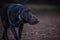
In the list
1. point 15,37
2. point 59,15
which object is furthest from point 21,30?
point 59,15

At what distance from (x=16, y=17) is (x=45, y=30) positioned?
0.88ft

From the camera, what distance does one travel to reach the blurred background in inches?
137

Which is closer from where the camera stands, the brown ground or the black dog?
the black dog

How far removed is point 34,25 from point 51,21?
15 cm

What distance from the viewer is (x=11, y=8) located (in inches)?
137

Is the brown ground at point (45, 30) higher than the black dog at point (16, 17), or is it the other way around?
the black dog at point (16, 17)

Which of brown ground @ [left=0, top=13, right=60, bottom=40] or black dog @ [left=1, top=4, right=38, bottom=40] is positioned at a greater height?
black dog @ [left=1, top=4, right=38, bottom=40]

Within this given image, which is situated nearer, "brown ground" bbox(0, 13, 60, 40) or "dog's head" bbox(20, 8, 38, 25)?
"dog's head" bbox(20, 8, 38, 25)

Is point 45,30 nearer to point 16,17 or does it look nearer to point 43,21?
point 43,21

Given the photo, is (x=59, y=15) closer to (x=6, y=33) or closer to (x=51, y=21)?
(x=51, y=21)

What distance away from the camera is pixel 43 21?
11.7 ft

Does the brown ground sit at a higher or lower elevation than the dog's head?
lower

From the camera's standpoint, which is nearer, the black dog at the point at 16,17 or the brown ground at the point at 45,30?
the black dog at the point at 16,17

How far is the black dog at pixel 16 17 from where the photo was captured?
3432mm
